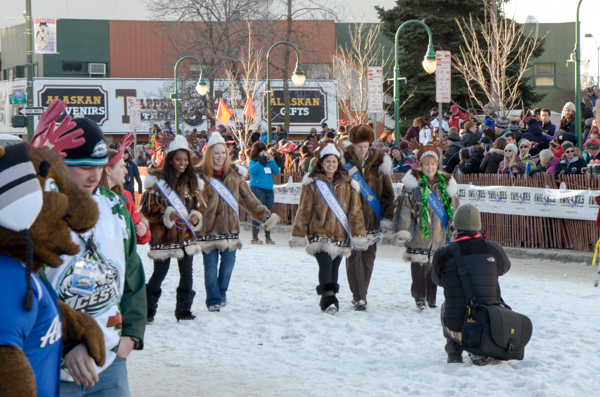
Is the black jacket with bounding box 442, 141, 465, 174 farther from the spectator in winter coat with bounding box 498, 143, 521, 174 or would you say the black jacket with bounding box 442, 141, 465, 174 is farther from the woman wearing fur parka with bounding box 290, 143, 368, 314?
the woman wearing fur parka with bounding box 290, 143, 368, 314

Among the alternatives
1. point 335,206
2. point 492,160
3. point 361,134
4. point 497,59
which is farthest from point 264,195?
point 497,59

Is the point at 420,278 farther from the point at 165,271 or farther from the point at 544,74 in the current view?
the point at 544,74

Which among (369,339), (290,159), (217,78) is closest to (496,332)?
(369,339)

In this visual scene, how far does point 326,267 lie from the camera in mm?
8281

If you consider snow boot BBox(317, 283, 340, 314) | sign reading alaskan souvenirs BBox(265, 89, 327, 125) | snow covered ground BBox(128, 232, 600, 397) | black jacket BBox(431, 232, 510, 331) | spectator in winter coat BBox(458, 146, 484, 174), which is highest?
sign reading alaskan souvenirs BBox(265, 89, 327, 125)

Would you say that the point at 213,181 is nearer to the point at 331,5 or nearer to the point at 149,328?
the point at 149,328

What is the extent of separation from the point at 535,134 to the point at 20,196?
50.2 feet

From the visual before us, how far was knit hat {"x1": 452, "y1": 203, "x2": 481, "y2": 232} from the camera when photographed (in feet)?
20.1

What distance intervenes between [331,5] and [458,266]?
1884 inches

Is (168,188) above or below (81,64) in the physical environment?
below

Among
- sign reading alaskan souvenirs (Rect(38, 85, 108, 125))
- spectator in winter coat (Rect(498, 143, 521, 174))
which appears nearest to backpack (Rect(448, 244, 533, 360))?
spectator in winter coat (Rect(498, 143, 521, 174))

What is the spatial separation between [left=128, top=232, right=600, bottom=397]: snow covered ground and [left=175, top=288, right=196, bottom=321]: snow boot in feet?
0.38

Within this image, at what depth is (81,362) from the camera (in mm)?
2707

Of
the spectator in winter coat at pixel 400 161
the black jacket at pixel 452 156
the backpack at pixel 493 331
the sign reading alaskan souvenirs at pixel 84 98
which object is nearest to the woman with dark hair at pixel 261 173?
the spectator in winter coat at pixel 400 161
